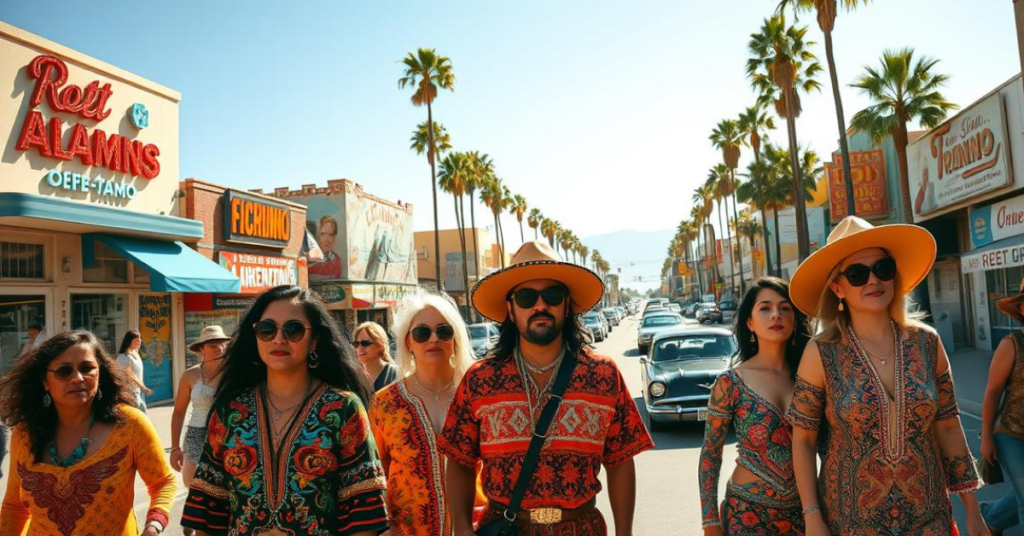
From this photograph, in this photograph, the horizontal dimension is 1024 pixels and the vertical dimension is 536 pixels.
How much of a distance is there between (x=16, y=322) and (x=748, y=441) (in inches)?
603

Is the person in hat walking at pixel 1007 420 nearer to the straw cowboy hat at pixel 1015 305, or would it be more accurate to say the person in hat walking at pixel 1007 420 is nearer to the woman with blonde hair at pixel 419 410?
the straw cowboy hat at pixel 1015 305

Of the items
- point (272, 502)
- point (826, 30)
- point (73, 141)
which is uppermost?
point (826, 30)

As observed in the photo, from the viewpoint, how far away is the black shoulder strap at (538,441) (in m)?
2.69

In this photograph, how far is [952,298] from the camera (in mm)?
22750

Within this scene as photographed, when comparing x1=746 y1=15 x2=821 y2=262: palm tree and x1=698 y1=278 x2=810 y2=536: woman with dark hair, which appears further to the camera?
x1=746 y1=15 x2=821 y2=262: palm tree

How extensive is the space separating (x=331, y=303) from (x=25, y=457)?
92.0 feet

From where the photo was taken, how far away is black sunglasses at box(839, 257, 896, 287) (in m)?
3.07

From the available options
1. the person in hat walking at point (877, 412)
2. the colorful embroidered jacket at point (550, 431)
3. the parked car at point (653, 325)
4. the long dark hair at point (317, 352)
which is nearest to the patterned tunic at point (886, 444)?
the person in hat walking at point (877, 412)

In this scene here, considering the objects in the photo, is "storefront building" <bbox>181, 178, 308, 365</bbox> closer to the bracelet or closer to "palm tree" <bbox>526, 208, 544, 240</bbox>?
the bracelet

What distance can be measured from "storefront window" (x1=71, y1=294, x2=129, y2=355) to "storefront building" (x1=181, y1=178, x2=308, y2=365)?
74.1 inches

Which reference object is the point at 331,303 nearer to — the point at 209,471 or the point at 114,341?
the point at 114,341

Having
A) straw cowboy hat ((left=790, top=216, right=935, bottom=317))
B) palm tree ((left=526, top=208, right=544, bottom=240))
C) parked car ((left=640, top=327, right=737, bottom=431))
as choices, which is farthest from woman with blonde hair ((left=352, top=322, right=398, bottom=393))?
palm tree ((left=526, top=208, right=544, bottom=240))

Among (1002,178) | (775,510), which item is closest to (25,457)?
(775,510)

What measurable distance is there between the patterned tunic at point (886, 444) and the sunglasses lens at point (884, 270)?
0.24m
